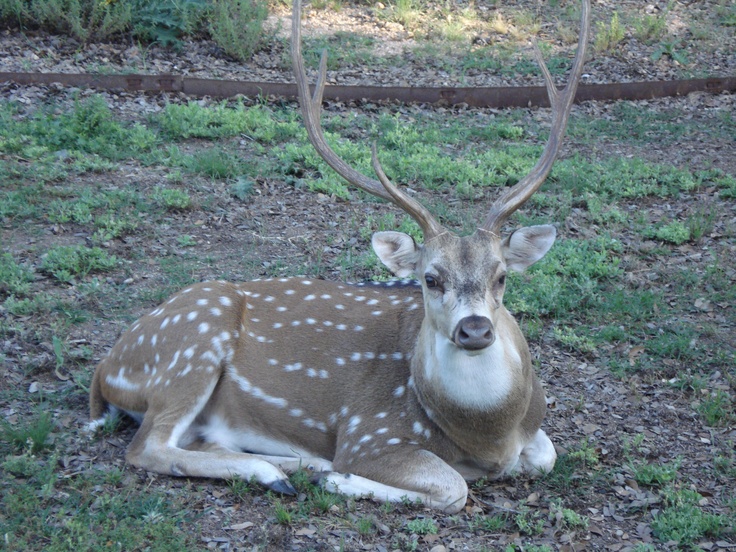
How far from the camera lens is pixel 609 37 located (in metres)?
12.2

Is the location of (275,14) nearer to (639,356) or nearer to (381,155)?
(381,155)

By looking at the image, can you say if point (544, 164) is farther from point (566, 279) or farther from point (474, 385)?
point (566, 279)

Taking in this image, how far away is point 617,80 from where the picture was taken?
11.4 meters

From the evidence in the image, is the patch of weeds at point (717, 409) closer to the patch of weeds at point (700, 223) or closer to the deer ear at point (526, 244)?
the deer ear at point (526, 244)

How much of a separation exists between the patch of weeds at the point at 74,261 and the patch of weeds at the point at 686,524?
441 cm

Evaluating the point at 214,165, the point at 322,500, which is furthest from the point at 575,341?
the point at 214,165

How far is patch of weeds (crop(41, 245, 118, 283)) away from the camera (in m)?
6.84

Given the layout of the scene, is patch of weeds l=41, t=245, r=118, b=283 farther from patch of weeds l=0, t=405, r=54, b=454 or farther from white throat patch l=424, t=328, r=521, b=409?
white throat patch l=424, t=328, r=521, b=409

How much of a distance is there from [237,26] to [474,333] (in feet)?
26.7

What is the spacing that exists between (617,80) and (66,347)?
26.2 ft

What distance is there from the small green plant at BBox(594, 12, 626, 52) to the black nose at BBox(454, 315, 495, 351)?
8788 millimetres

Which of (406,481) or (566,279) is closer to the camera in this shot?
(406,481)

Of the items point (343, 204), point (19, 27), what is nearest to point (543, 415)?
point (343, 204)

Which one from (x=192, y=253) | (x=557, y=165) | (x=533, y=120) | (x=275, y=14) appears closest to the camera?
(x=192, y=253)
